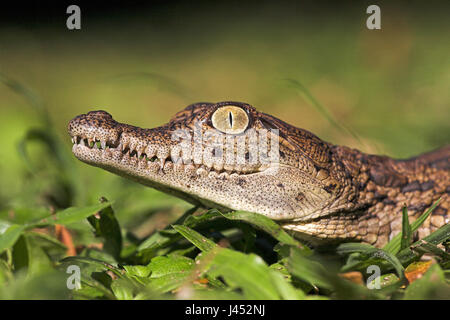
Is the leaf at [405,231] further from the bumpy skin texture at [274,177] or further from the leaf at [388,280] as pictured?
the bumpy skin texture at [274,177]

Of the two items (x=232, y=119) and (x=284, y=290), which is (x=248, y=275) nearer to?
(x=284, y=290)

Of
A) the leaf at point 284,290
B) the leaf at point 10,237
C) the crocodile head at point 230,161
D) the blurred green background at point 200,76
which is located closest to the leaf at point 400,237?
the crocodile head at point 230,161

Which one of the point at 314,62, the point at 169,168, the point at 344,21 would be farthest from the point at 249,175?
the point at 344,21

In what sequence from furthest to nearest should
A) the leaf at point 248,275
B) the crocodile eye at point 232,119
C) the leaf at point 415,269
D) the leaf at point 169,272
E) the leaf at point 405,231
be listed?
the crocodile eye at point 232,119, the leaf at point 405,231, the leaf at point 415,269, the leaf at point 169,272, the leaf at point 248,275

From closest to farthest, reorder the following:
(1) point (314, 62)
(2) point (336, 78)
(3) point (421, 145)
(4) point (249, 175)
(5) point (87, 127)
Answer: (5) point (87, 127) < (4) point (249, 175) < (3) point (421, 145) < (2) point (336, 78) < (1) point (314, 62)

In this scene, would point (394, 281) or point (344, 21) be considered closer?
A: point (394, 281)
